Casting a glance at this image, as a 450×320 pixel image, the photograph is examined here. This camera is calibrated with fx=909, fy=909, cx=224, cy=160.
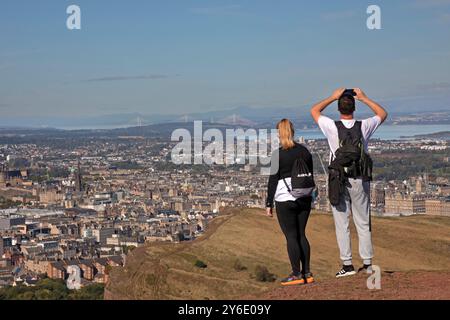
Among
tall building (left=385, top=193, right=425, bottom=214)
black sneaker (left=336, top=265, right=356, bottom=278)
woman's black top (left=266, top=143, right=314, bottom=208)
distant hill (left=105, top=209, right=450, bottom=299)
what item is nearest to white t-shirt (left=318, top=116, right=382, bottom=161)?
woman's black top (left=266, top=143, right=314, bottom=208)

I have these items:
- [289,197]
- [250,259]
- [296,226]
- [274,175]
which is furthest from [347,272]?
[250,259]

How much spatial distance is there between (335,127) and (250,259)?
25.1 ft

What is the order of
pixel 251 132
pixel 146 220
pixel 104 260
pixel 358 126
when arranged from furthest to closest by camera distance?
pixel 146 220 → pixel 251 132 → pixel 104 260 → pixel 358 126

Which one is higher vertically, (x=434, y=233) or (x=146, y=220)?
(x=434, y=233)

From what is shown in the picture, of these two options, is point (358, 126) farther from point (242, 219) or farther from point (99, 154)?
point (99, 154)

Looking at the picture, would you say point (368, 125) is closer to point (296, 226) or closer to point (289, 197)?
point (289, 197)

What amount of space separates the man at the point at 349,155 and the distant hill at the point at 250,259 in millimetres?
571

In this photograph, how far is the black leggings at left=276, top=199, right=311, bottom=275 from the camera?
8547mm

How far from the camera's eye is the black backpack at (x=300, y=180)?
8.45 m

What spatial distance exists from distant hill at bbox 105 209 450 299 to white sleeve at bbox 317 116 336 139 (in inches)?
55.7

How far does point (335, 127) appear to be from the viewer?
847cm
